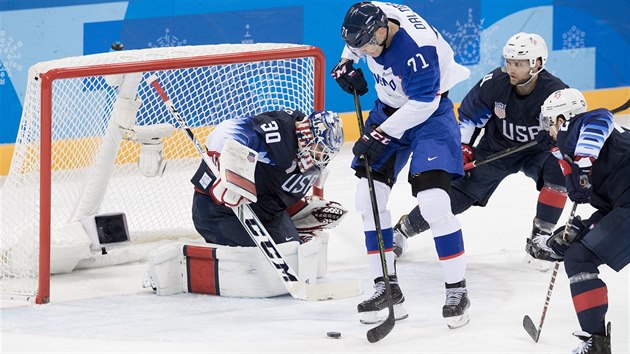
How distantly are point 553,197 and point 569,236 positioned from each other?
45.6 inches

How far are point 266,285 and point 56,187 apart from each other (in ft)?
3.36

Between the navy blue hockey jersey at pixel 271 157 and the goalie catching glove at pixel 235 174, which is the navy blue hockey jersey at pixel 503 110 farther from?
the goalie catching glove at pixel 235 174

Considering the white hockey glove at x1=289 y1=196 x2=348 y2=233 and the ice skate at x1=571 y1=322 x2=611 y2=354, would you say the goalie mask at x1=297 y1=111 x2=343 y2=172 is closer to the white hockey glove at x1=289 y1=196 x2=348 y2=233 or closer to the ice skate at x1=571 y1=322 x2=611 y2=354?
the white hockey glove at x1=289 y1=196 x2=348 y2=233

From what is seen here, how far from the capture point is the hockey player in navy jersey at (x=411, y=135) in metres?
4.25

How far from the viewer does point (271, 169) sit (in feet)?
15.6

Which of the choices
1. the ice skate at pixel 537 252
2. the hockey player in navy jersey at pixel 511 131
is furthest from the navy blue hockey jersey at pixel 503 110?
the ice skate at pixel 537 252

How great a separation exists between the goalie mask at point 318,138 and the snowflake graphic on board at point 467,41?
2.94 metres

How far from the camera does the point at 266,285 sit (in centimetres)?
468

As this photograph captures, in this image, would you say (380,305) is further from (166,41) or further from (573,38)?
(573,38)

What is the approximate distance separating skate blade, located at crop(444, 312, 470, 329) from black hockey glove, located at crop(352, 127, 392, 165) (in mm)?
568

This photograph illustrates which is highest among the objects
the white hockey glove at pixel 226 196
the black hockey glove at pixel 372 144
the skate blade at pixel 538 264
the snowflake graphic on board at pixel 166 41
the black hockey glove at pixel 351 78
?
the snowflake graphic on board at pixel 166 41

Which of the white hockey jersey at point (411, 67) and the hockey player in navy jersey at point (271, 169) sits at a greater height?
the white hockey jersey at point (411, 67)

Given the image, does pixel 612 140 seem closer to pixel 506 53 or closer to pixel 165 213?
pixel 506 53

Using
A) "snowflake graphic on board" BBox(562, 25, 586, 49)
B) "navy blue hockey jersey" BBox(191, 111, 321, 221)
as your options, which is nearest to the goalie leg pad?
"navy blue hockey jersey" BBox(191, 111, 321, 221)
